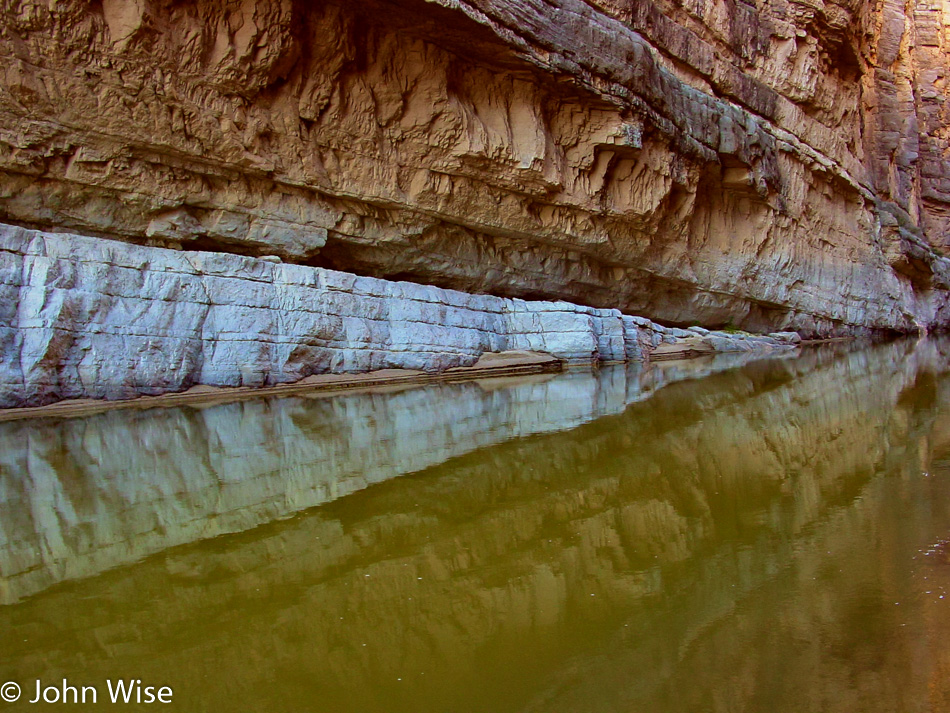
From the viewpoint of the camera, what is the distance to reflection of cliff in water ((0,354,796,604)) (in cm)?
377

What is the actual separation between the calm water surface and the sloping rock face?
6283 mm

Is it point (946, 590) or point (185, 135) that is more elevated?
point (185, 135)

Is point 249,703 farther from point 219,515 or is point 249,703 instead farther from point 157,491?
point 157,491

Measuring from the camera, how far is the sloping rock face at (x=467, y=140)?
10.7 meters

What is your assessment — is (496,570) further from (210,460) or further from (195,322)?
(195,322)

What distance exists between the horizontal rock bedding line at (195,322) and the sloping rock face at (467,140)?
158 cm

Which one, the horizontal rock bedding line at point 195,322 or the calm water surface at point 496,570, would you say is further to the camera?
the horizontal rock bedding line at point 195,322

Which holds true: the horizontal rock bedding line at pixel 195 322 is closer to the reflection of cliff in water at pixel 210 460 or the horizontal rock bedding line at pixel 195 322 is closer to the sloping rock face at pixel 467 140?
the reflection of cliff in water at pixel 210 460

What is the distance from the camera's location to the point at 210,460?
570cm

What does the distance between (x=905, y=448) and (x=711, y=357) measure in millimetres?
12302

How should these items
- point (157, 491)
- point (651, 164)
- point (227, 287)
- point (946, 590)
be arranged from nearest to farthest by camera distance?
point (946, 590) < point (157, 491) < point (227, 287) < point (651, 164)

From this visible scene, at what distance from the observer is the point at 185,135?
37.0 ft

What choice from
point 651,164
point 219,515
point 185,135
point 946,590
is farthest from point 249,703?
point 651,164

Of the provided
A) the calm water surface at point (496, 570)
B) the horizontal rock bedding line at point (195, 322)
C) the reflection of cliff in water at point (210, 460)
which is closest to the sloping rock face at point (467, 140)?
the horizontal rock bedding line at point (195, 322)
